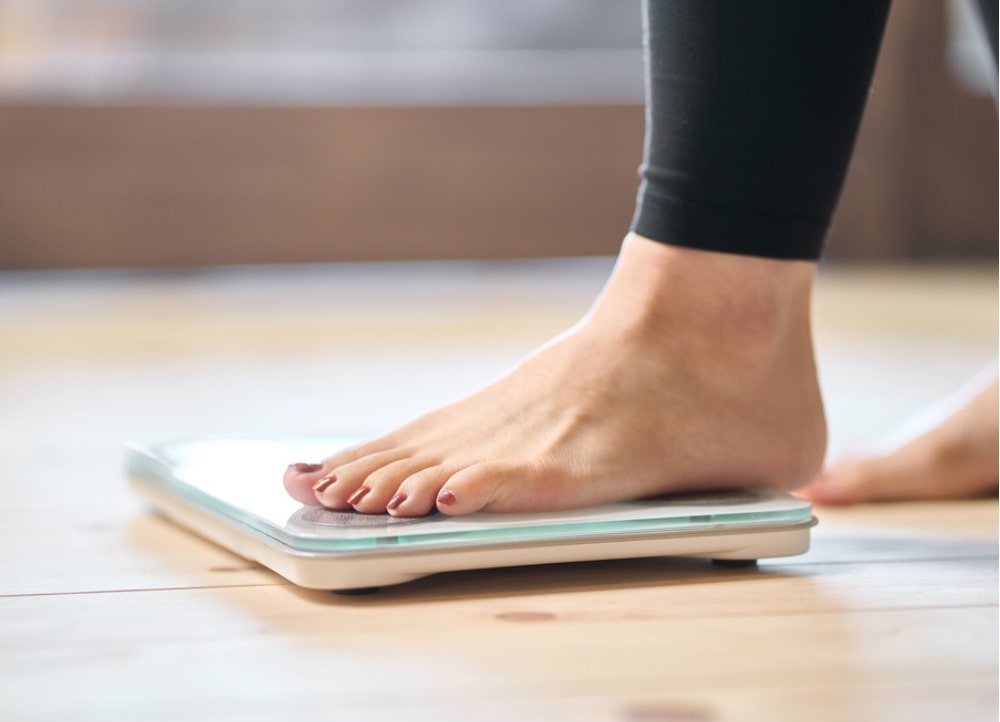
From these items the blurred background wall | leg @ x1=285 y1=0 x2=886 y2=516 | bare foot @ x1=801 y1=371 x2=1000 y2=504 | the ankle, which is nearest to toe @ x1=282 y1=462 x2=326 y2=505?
leg @ x1=285 y1=0 x2=886 y2=516

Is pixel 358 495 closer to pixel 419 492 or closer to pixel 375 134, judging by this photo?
pixel 419 492

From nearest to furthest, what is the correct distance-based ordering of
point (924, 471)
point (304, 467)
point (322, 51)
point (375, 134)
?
point (304, 467) < point (924, 471) < point (375, 134) < point (322, 51)

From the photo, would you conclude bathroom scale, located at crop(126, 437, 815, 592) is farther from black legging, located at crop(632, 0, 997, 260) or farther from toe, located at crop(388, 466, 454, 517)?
black legging, located at crop(632, 0, 997, 260)

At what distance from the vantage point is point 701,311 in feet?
2.63

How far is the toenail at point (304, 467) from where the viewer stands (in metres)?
0.74

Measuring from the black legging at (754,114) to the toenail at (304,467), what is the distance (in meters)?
0.25

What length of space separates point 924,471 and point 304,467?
49 cm

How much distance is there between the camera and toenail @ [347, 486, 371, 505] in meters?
0.71

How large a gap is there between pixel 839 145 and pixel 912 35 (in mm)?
2754

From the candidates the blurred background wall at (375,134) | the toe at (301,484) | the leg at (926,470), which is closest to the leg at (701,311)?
the toe at (301,484)

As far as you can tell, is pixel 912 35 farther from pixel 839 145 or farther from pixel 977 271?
pixel 839 145

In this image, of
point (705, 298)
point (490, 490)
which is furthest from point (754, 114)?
point (490, 490)

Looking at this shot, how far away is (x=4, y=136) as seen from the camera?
9.78 feet

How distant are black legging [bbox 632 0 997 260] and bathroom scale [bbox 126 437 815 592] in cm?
16
